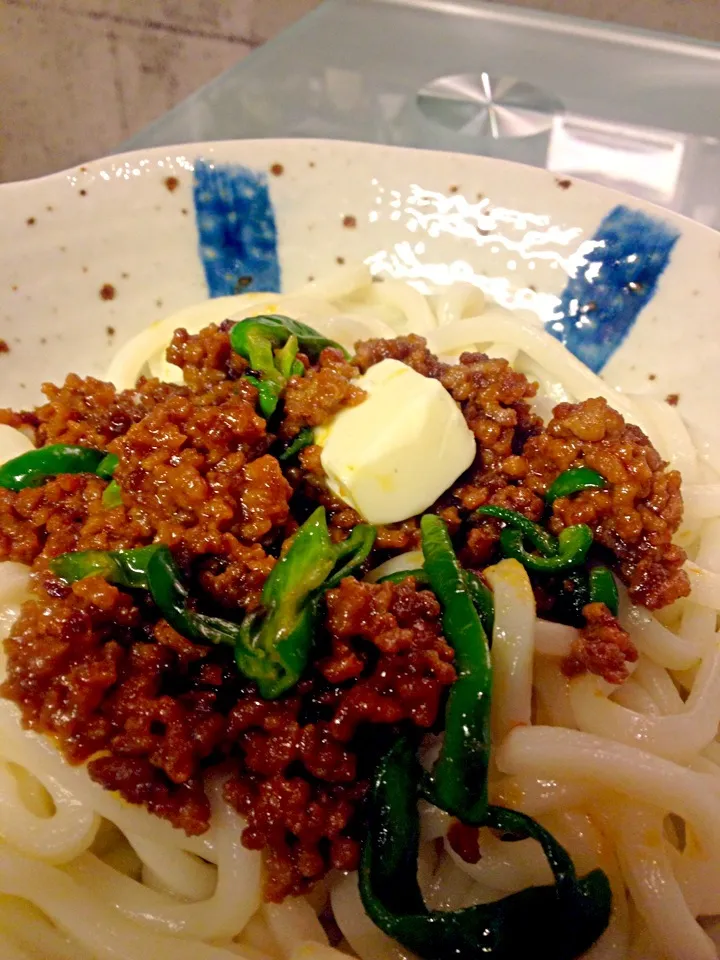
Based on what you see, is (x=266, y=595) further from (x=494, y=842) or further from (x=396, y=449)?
(x=494, y=842)

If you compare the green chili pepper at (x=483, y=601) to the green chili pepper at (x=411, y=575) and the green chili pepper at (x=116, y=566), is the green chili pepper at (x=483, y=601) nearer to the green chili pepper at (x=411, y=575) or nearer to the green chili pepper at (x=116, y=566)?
the green chili pepper at (x=411, y=575)

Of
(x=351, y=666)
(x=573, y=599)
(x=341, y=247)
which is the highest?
(x=341, y=247)

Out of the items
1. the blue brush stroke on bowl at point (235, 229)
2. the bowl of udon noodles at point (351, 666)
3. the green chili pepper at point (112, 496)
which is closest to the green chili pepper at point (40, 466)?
the bowl of udon noodles at point (351, 666)

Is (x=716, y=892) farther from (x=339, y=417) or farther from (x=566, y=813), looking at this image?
(x=339, y=417)

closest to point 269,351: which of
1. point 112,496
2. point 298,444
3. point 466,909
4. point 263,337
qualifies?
point 263,337

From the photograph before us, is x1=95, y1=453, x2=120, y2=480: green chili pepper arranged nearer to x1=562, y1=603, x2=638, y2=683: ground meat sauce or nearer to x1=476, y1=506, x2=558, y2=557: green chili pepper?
x1=476, y1=506, x2=558, y2=557: green chili pepper
